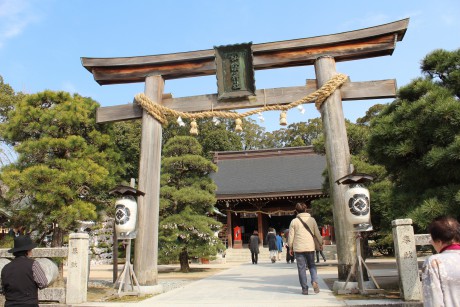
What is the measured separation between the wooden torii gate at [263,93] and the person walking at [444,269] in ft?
14.7

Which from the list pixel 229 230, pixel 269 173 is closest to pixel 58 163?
pixel 229 230

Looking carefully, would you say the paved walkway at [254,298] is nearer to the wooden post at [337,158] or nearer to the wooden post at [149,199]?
the wooden post at [149,199]

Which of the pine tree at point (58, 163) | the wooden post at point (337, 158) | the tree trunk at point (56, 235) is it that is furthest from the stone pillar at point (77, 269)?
the wooden post at point (337, 158)

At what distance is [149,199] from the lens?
764 cm

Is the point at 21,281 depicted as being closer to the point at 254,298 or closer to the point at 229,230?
the point at 254,298

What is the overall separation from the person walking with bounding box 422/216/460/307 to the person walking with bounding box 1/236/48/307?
347 centimetres

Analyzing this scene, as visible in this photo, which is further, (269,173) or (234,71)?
(269,173)

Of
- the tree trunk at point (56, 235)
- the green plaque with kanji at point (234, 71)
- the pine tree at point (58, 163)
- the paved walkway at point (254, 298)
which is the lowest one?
the paved walkway at point (254, 298)

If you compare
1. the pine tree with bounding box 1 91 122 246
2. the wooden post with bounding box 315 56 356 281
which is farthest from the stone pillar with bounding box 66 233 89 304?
the wooden post with bounding box 315 56 356 281

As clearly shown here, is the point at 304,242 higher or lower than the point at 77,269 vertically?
higher

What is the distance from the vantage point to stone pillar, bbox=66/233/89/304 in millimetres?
5934

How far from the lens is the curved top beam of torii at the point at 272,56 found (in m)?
7.69

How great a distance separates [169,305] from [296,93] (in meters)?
4.86

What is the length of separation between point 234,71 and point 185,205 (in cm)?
706
